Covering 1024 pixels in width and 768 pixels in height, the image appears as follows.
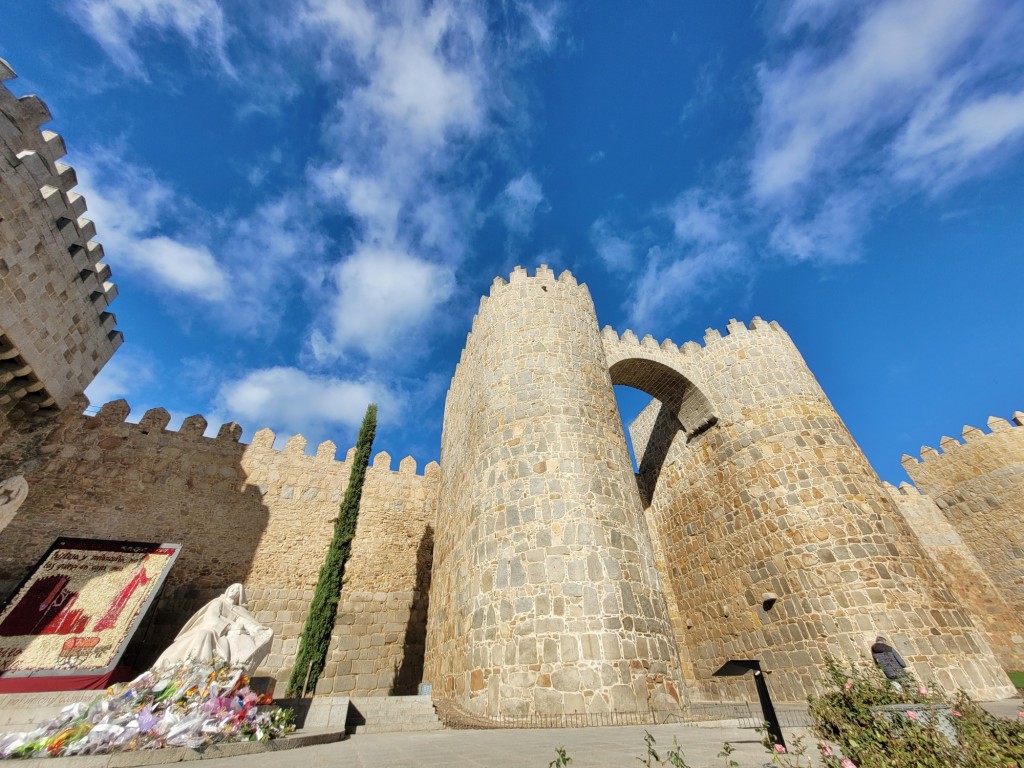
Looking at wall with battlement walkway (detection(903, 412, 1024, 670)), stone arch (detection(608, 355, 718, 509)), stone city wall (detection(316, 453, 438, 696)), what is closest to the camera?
stone city wall (detection(316, 453, 438, 696))

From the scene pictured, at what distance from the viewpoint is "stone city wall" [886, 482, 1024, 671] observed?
15.0 metres

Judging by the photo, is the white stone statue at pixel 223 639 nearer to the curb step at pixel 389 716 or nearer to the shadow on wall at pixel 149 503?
the curb step at pixel 389 716

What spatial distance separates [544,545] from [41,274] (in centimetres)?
1393

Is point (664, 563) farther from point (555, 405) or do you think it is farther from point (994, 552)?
point (994, 552)

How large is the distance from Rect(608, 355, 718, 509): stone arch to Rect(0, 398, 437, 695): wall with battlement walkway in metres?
8.42

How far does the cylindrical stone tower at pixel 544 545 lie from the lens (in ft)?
20.7

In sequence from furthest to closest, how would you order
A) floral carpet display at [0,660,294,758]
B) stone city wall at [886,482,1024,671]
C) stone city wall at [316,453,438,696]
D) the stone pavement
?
1. stone city wall at [886,482,1024,671]
2. stone city wall at [316,453,438,696]
3. floral carpet display at [0,660,294,758]
4. the stone pavement

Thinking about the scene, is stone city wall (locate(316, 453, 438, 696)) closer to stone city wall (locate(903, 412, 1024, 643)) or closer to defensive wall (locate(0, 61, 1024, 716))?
defensive wall (locate(0, 61, 1024, 716))

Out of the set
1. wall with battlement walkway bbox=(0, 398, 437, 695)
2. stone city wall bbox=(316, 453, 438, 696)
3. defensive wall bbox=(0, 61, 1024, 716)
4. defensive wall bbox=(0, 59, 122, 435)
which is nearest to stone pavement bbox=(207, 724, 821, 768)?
defensive wall bbox=(0, 61, 1024, 716)

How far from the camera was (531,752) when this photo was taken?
3.58 metres

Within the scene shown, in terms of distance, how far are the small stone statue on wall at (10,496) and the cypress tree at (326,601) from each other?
6.72 meters

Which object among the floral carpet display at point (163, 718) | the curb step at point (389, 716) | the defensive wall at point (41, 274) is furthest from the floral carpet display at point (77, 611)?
the curb step at point (389, 716)

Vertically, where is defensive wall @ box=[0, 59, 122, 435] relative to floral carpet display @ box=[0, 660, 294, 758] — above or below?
above

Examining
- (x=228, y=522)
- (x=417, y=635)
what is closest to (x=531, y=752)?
(x=417, y=635)
